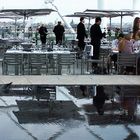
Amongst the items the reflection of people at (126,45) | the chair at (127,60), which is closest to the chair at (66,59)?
the chair at (127,60)

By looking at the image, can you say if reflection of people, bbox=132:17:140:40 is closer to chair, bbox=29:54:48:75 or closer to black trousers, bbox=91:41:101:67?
black trousers, bbox=91:41:101:67

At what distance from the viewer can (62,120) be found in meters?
Answer: 8.69

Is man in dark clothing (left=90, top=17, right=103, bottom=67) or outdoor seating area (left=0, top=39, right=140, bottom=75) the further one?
man in dark clothing (left=90, top=17, right=103, bottom=67)

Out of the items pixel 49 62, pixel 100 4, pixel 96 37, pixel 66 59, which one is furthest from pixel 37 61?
pixel 100 4

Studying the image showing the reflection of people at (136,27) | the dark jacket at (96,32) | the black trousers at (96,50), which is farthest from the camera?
the black trousers at (96,50)

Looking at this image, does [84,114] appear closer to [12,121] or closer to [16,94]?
[12,121]

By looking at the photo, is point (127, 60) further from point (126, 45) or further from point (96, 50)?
point (96, 50)

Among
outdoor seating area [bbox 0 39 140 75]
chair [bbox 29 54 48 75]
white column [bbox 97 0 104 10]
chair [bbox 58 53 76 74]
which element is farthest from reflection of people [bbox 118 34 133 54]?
white column [bbox 97 0 104 10]

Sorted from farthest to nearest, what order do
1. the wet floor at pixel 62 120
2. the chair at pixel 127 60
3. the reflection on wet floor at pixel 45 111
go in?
1. the chair at pixel 127 60
2. the reflection on wet floor at pixel 45 111
3. the wet floor at pixel 62 120

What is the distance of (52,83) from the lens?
14.2 m

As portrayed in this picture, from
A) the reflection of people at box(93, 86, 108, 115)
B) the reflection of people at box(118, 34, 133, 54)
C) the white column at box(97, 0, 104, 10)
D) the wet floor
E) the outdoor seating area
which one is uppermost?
the white column at box(97, 0, 104, 10)

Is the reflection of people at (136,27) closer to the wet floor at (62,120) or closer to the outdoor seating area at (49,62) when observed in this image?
the outdoor seating area at (49,62)

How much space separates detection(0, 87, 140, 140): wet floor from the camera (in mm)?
7514

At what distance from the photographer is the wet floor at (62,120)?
24.7 feet
